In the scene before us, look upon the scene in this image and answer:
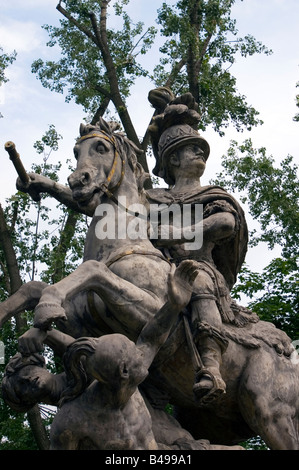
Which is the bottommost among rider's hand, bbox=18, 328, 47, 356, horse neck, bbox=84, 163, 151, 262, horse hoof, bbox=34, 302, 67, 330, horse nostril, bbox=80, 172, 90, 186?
rider's hand, bbox=18, 328, 47, 356

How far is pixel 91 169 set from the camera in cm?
577

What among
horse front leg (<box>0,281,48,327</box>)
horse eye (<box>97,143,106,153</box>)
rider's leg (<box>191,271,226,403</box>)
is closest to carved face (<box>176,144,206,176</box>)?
horse eye (<box>97,143,106,153</box>)

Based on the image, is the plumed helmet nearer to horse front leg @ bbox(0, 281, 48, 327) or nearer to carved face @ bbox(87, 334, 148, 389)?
horse front leg @ bbox(0, 281, 48, 327)

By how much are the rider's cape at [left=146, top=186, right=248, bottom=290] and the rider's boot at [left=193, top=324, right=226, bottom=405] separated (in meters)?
1.05

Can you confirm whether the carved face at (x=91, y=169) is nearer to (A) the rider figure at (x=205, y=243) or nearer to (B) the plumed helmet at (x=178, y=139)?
(A) the rider figure at (x=205, y=243)

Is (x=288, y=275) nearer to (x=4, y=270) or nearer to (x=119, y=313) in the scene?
(x=4, y=270)

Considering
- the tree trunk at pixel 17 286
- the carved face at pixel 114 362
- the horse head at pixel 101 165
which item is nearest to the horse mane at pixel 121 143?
the horse head at pixel 101 165

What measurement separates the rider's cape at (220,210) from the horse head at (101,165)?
338 mm

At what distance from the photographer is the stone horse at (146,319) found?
5.41m

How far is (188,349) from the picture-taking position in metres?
5.64

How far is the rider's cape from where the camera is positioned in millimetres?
6359

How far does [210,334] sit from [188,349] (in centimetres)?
24

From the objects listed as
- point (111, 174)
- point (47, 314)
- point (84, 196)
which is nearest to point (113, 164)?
Result: point (111, 174)

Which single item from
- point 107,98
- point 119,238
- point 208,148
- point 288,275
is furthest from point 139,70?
point 119,238
